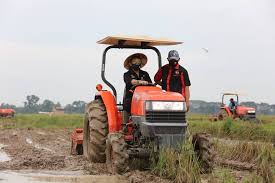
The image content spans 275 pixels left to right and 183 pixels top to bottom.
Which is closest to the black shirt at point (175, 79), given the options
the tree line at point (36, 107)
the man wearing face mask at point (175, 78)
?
the man wearing face mask at point (175, 78)

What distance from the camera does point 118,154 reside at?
8.38 m

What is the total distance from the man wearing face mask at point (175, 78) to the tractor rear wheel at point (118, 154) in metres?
1.56

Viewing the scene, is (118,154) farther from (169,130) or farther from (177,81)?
(177,81)

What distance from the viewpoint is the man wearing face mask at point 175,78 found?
32.0 feet

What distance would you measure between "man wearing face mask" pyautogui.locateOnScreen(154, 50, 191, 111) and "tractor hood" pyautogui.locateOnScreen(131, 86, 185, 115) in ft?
1.19

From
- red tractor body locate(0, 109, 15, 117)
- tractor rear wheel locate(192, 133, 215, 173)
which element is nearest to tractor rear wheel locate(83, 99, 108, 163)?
tractor rear wheel locate(192, 133, 215, 173)

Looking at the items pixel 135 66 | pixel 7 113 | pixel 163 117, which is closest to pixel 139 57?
pixel 135 66

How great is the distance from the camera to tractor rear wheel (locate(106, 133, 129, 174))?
8336 millimetres

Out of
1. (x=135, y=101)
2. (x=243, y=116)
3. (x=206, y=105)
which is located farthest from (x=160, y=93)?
(x=206, y=105)

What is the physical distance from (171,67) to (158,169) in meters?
2.22

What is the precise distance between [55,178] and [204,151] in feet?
7.68

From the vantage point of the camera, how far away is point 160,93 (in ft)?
29.7

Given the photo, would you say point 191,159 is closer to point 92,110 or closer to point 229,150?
point 92,110

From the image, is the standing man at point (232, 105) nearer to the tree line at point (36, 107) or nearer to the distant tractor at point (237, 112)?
the distant tractor at point (237, 112)
